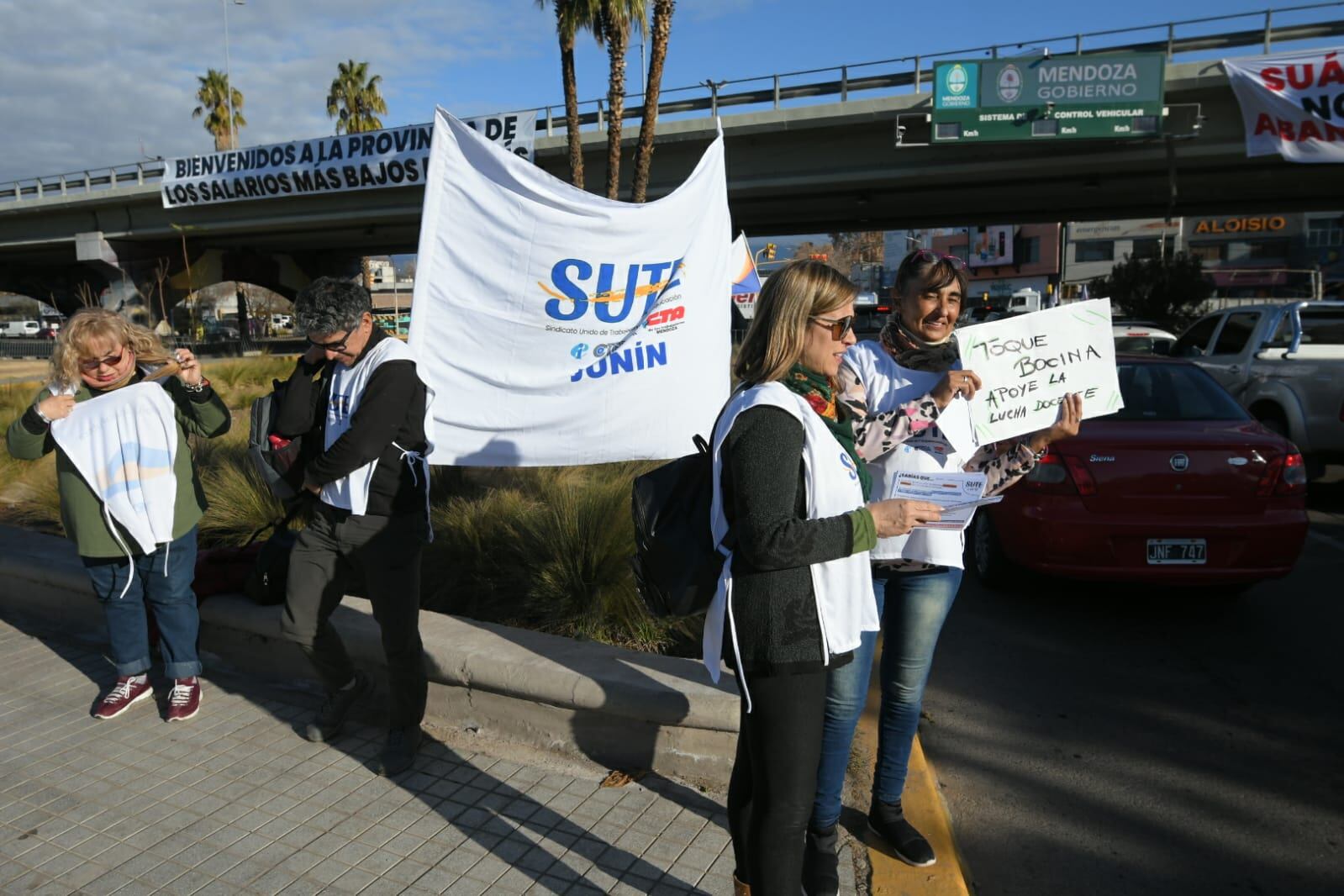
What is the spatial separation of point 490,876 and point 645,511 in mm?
1443

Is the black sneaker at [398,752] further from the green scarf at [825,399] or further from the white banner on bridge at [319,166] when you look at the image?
the white banner on bridge at [319,166]

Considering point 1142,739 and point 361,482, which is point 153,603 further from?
point 1142,739

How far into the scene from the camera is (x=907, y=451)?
2.83m

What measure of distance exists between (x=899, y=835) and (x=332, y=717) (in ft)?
7.35

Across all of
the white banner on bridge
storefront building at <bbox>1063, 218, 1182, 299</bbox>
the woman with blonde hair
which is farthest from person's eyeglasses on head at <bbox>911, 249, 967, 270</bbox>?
storefront building at <bbox>1063, 218, 1182, 299</bbox>

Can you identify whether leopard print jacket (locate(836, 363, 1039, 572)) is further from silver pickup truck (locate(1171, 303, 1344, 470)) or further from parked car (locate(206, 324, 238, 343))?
parked car (locate(206, 324, 238, 343))

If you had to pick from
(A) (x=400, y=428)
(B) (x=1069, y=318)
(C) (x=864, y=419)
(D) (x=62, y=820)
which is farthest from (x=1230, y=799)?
(D) (x=62, y=820)

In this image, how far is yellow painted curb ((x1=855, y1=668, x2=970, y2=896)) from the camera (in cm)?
289

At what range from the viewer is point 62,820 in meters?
3.26

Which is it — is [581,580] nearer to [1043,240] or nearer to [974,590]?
[974,590]

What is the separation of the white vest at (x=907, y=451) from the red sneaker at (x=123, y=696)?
132 inches


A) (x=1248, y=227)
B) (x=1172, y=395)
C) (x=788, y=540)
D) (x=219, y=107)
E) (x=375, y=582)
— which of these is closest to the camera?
(x=788, y=540)

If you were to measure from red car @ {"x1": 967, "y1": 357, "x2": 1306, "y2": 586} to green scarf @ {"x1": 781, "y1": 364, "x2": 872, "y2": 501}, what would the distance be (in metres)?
3.45

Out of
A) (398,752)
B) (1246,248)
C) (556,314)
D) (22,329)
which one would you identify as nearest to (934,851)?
(398,752)
